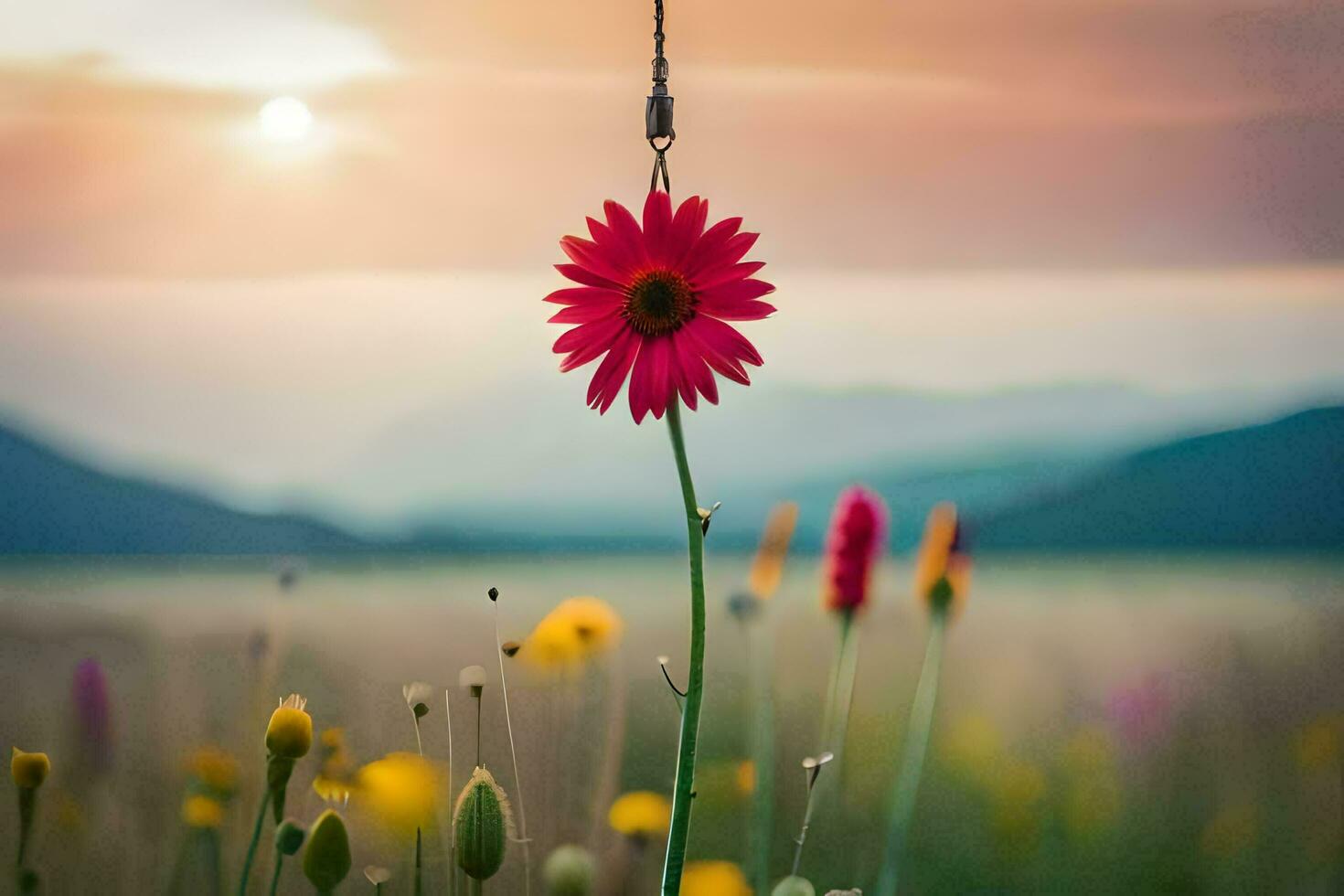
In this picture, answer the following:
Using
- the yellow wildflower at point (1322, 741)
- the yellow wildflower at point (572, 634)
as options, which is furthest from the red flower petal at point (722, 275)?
the yellow wildflower at point (1322, 741)

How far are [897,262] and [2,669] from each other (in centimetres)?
87

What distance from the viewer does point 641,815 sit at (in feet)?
3.55

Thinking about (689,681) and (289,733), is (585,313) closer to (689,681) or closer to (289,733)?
(689,681)

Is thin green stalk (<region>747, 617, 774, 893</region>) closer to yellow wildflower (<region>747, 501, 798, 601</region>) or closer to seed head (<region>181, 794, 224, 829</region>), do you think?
yellow wildflower (<region>747, 501, 798, 601</region>)

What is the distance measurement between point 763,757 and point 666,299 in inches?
17.5

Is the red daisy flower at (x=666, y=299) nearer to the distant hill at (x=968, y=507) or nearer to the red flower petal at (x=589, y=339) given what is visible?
the red flower petal at (x=589, y=339)

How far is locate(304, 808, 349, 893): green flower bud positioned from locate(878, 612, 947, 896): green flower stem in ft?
1.51

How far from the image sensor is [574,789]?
1.09 m

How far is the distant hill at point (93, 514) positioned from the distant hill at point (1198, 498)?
0.68 metres

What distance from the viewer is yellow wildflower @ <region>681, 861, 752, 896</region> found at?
3.59ft

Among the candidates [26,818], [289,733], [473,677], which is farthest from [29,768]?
[473,677]

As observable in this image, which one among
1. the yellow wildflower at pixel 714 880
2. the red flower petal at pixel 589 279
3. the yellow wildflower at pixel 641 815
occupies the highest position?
the red flower petal at pixel 589 279

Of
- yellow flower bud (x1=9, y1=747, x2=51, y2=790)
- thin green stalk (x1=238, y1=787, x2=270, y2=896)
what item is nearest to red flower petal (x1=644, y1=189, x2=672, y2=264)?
thin green stalk (x1=238, y1=787, x2=270, y2=896)

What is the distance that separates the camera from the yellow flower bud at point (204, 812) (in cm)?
108
